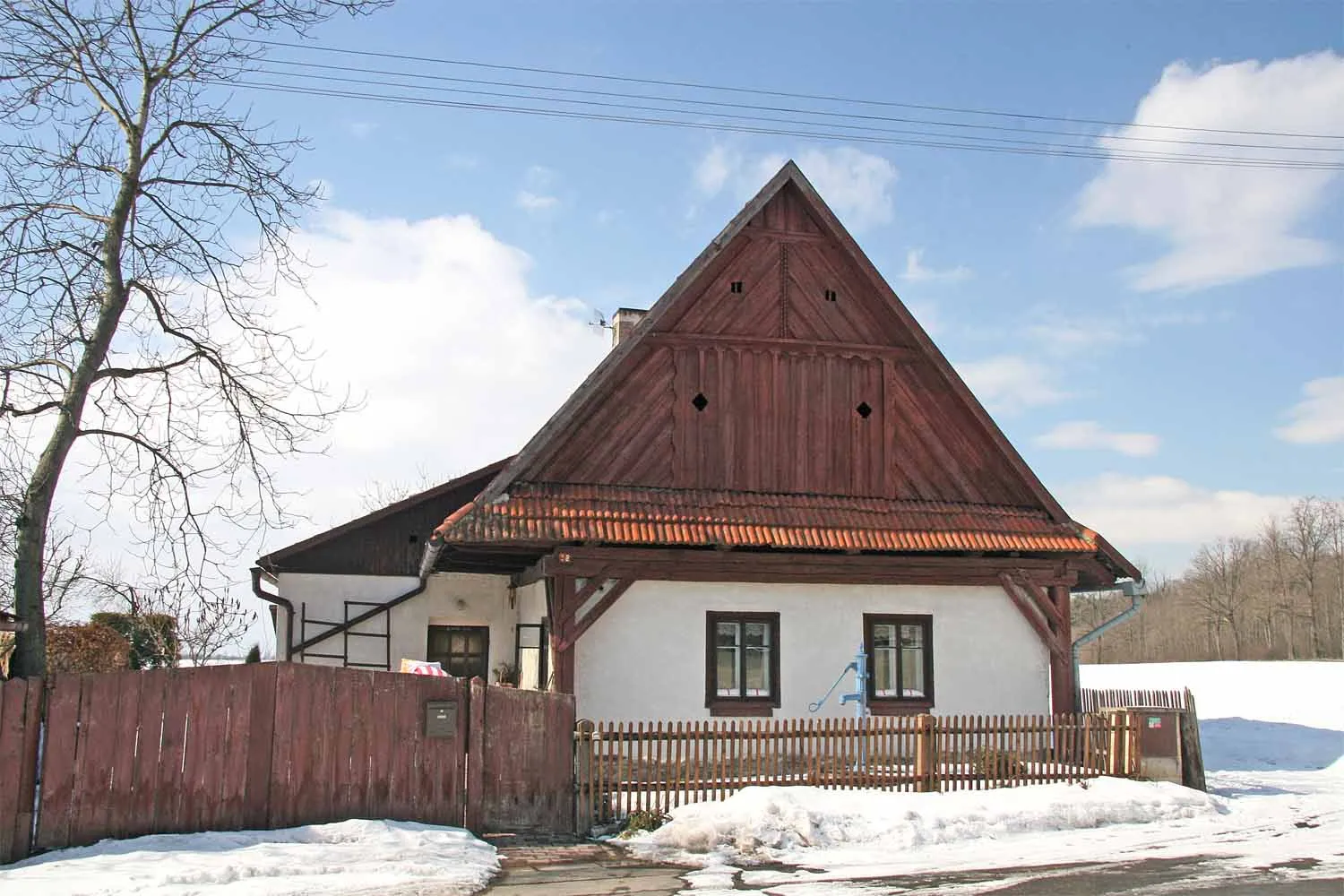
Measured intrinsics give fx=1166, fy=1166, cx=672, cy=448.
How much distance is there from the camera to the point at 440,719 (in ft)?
38.9

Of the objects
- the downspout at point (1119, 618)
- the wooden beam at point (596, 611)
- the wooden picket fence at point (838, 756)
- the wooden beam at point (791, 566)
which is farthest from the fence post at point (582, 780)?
the downspout at point (1119, 618)

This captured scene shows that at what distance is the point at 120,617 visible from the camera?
26.1 m

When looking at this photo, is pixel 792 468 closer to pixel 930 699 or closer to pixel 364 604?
pixel 930 699

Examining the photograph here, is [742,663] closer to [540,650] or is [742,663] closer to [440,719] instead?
[540,650]

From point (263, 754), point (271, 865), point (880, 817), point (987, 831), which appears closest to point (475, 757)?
point (263, 754)

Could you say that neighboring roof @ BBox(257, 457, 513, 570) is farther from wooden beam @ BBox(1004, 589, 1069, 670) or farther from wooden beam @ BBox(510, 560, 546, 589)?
wooden beam @ BBox(1004, 589, 1069, 670)

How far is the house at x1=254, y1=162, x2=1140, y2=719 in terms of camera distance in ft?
51.5

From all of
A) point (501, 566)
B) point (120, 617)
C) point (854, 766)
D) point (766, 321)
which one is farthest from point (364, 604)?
point (854, 766)

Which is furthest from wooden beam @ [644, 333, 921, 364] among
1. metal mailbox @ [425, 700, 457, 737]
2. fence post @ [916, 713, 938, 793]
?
metal mailbox @ [425, 700, 457, 737]

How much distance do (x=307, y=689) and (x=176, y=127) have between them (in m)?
6.84

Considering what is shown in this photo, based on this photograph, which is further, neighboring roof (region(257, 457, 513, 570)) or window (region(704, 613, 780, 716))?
neighboring roof (region(257, 457, 513, 570))

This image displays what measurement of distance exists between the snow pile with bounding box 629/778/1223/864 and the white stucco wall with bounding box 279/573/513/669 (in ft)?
35.7

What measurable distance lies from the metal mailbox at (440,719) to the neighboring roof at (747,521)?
3123 mm

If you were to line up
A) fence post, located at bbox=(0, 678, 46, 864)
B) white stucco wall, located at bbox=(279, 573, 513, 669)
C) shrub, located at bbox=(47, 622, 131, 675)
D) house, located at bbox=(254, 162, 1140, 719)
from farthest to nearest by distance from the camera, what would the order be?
white stucco wall, located at bbox=(279, 573, 513, 669) < shrub, located at bbox=(47, 622, 131, 675) < house, located at bbox=(254, 162, 1140, 719) < fence post, located at bbox=(0, 678, 46, 864)
